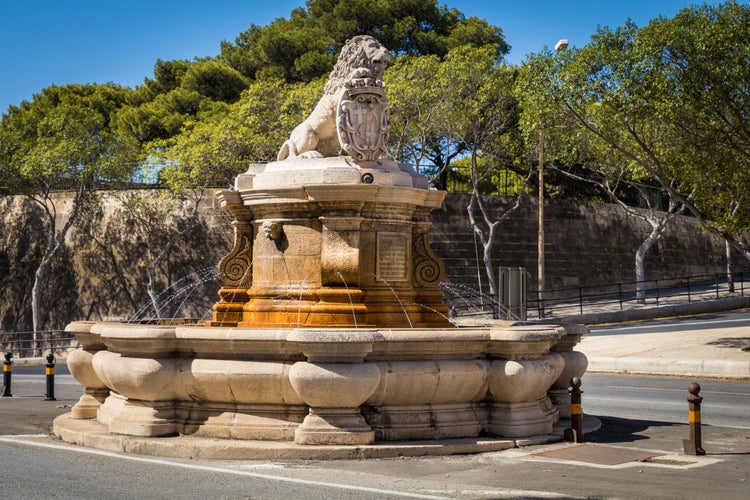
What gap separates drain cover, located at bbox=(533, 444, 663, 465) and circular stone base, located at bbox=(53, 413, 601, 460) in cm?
45

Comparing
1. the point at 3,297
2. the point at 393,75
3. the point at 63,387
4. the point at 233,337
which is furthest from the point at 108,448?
the point at 3,297

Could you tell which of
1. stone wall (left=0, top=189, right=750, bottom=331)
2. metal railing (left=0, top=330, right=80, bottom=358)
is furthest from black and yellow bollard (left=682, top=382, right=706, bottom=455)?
metal railing (left=0, top=330, right=80, bottom=358)

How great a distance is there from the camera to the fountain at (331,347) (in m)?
9.55

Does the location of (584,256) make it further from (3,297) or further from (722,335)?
(3,297)

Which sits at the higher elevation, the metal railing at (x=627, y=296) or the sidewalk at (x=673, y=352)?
the metal railing at (x=627, y=296)

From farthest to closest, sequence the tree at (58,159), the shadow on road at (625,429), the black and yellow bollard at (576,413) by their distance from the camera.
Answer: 1. the tree at (58,159)
2. the shadow on road at (625,429)
3. the black and yellow bollard at (576,413)

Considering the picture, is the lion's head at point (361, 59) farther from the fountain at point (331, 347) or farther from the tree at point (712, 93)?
the tree at point (712, 93)

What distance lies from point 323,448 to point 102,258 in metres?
33.7

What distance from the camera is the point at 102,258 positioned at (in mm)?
41094

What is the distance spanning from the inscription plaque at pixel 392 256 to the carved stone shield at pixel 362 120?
107cm

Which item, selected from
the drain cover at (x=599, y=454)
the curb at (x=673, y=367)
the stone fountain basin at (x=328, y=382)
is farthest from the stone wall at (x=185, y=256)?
the drain cover at (x=599, y=454)

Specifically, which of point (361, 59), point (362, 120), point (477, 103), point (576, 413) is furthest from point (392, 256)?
point (477, 103)

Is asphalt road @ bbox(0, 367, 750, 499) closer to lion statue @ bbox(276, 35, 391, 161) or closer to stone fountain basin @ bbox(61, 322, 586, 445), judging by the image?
stone fountain basin @ bbox(61, 322, 586, 445)

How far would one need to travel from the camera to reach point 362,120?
40.7 feet
